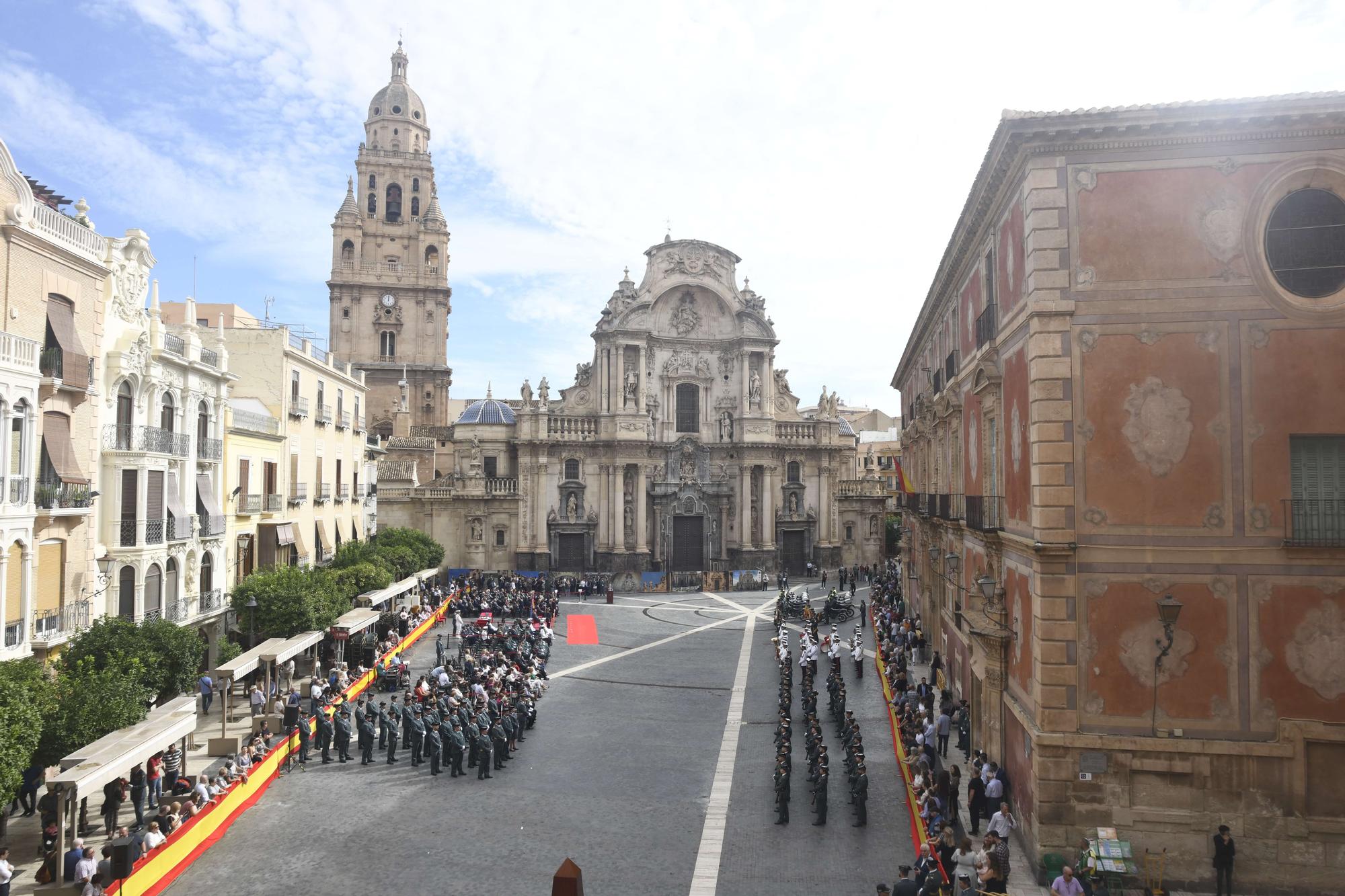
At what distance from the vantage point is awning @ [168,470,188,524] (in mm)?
25500

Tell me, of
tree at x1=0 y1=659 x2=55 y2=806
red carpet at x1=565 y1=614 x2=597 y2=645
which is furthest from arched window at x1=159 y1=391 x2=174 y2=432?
red carpet at x1=565 y1=614 x2=597 y2=645

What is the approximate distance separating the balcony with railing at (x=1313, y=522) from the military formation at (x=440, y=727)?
15332 millimetres

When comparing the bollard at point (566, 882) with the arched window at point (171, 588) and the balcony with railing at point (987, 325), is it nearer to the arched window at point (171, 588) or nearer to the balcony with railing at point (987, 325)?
the balcony with railing at point (987, 325)

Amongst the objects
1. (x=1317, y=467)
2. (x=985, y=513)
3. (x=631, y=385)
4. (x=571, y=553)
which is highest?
(x=631, y=385)

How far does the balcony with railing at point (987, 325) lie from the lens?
17.2 metres

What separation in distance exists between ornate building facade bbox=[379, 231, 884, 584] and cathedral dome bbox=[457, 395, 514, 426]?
0.16 metres

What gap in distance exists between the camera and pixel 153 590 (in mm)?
24453

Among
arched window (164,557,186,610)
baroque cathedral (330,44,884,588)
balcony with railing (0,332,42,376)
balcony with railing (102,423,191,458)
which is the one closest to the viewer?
balcony with railing (0,332,42,376)

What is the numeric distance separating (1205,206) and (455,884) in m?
15.7

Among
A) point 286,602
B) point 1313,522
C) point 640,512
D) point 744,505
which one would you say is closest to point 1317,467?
point 1313,522

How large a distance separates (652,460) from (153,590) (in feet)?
107

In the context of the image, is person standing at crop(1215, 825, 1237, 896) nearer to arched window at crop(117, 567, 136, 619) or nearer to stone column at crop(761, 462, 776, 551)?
arched window at crop(117, 567, 136, 619)

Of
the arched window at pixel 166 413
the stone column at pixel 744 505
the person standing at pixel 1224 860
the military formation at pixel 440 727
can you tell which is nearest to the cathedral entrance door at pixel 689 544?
the stone column at pixel 744 505

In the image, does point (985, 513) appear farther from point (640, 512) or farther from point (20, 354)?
point (640, 512)
